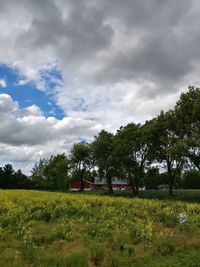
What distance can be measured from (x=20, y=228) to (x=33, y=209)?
685cm

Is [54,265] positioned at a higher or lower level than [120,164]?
lower

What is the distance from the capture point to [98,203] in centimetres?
3178

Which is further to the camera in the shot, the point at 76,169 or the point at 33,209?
the point at 76,169

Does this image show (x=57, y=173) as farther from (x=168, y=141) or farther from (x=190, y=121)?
(x=190, y=121)

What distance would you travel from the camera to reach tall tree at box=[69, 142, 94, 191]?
109438 mm

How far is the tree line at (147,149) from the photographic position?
53.8 meters

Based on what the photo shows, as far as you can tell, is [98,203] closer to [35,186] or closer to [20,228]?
[20,228]

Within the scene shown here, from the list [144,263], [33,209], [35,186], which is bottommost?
[144,263]

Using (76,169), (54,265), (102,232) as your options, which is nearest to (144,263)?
(54,265)

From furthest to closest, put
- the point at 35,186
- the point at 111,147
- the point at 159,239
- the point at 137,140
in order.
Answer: the point at 35,186
the point at 111,147
the point at 137,140
the point at 159,239

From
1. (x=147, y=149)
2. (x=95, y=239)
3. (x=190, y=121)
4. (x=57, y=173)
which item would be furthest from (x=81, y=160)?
(x=95, y=239)

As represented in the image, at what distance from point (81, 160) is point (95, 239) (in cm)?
9415

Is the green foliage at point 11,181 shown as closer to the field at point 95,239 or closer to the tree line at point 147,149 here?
the tree line at point 147,149

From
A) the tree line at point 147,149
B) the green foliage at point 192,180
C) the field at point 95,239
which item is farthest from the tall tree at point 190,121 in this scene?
the green foliage at point 192,180
